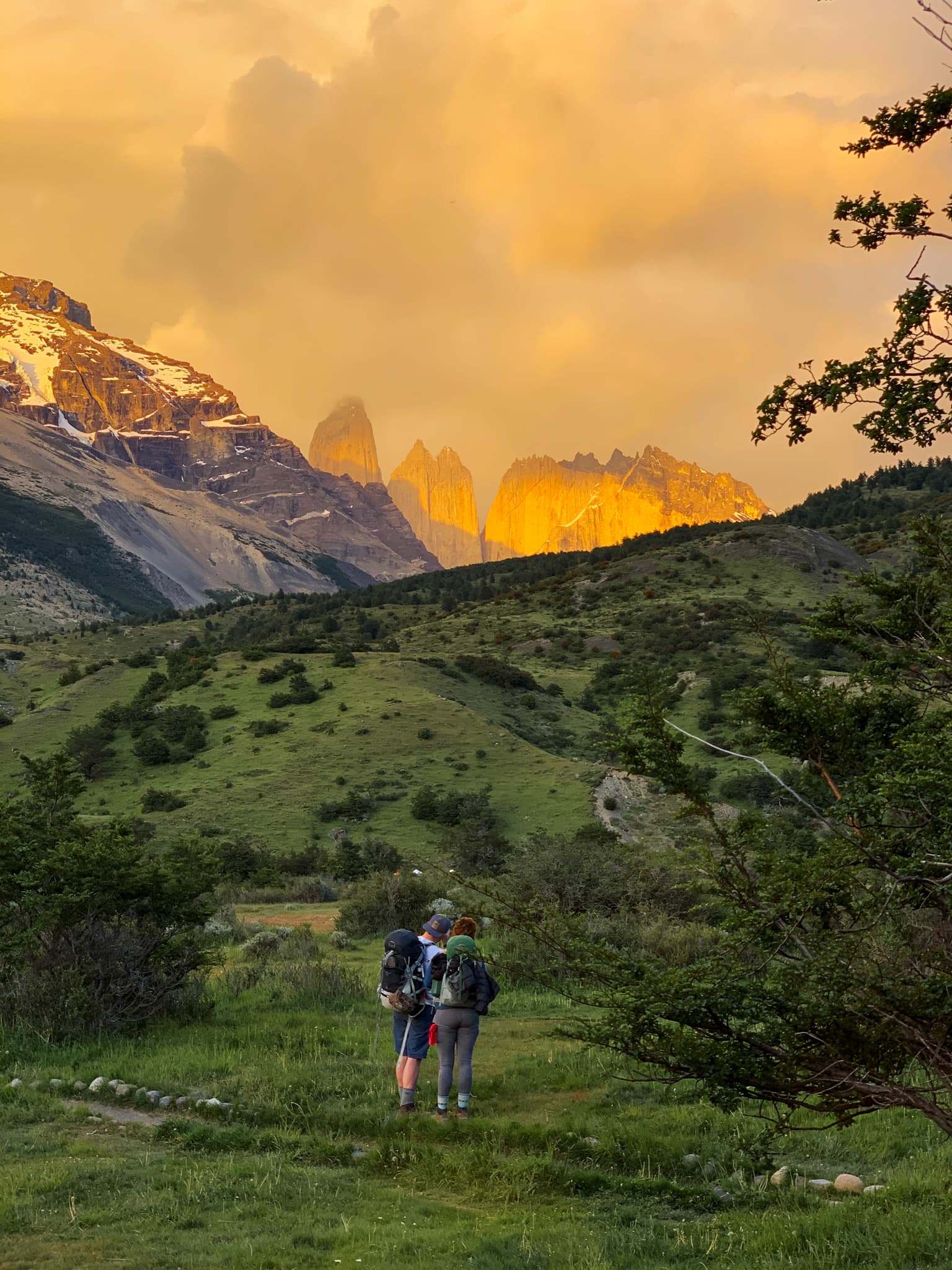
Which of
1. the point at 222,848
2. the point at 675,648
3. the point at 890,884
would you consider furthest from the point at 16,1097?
the point at 675,648

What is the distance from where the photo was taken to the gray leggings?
10.2 m

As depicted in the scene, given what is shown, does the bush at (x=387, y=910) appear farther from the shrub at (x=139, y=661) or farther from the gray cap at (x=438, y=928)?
the shrub at (x=139, y=661)

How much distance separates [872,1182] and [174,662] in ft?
200

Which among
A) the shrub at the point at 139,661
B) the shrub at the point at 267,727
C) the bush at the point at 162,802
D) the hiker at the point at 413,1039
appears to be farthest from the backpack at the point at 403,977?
the shrub at the point at 139,661

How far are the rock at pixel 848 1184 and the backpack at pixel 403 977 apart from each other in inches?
172

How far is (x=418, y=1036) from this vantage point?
34.4 feet

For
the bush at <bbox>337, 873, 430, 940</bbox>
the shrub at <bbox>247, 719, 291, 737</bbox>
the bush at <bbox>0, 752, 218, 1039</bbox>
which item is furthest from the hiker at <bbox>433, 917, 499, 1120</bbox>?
the shrub at <bbox>247, 719, 291, 737</bbox>

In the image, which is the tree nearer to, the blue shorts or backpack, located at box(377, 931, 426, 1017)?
backpack, located at box(377, 931, 426, 1017)

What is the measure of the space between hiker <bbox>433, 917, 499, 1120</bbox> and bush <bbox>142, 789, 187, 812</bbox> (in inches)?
1381

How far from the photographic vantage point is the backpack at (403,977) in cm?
1043

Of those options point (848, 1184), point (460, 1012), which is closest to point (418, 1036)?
point (460, 1012)

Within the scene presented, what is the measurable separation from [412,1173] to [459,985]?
1.95 meters

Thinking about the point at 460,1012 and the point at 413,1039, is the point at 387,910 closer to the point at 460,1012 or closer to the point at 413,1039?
the point at 413,1039

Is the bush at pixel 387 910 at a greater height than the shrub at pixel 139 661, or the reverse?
the shrub at pixel 139 661
